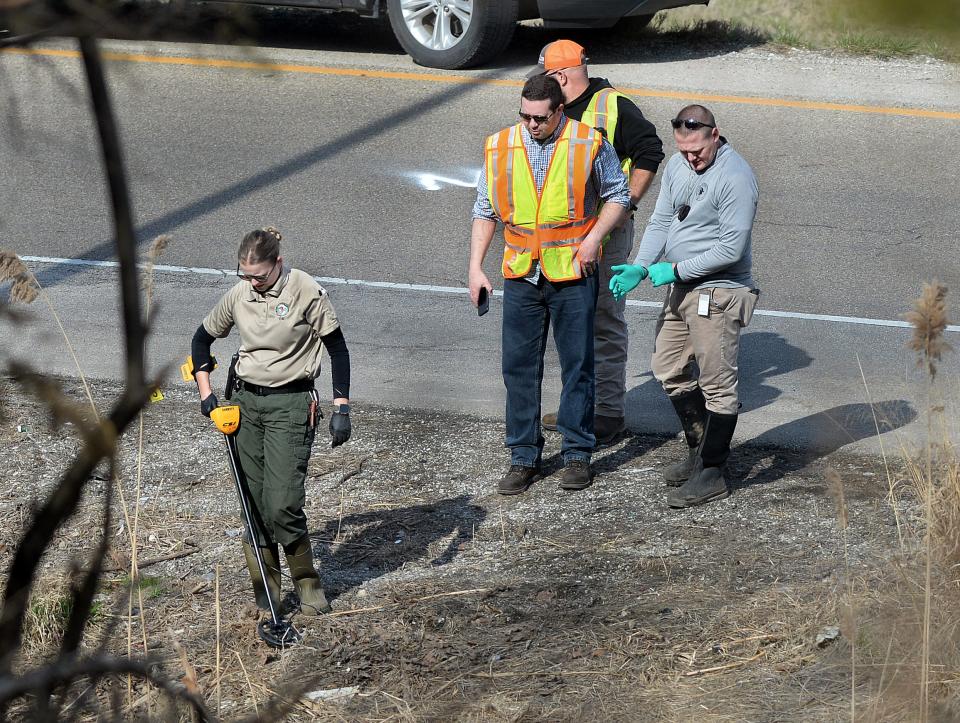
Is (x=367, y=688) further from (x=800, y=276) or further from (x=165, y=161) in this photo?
(x=165, y=161)

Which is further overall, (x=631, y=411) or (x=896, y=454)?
(x=631, y=411)

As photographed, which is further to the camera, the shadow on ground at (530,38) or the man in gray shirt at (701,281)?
the shadow on ground at (530,38)

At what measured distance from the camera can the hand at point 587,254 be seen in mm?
5691

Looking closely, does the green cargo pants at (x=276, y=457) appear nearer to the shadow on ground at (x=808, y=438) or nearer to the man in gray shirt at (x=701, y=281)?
the man in gray shirt at (x=701, y=281)

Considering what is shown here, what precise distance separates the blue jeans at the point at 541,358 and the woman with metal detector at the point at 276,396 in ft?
3.98

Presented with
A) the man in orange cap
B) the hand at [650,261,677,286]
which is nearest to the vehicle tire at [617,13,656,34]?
the man in orange cap

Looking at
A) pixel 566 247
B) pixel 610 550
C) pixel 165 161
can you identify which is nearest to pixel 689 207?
pixel 566 247

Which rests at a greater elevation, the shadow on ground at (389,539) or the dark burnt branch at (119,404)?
the dark burnt branch at (119,404)

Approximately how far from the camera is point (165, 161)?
35.6 feet

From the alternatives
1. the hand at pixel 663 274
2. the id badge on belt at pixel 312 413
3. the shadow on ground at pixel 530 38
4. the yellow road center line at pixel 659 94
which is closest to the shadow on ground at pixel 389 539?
the id badge on belt at pixel 312 413

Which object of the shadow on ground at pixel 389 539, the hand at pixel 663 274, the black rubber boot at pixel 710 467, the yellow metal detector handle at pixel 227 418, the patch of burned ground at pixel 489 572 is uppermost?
the hand at pixel 663 274

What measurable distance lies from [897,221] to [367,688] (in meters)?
7.02

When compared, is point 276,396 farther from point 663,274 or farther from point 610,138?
point 610,138

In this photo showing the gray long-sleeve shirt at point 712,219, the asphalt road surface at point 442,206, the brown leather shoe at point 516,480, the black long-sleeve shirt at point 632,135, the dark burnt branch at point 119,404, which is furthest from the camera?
the asphalt road surface at point 442,206
